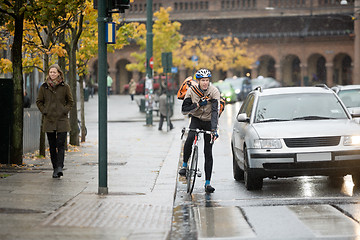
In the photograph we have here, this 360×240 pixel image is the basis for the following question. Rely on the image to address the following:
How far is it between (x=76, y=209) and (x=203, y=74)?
3.22 metres

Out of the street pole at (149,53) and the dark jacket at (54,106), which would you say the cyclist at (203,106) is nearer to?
the dark jacket at (54,106)

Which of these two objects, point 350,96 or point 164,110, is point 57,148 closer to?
point 350,96

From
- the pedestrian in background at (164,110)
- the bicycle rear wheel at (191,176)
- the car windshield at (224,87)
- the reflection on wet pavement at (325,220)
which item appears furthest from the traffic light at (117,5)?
the car windshield at (224,87)

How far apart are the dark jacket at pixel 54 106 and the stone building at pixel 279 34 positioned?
232ft

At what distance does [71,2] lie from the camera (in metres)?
14.8

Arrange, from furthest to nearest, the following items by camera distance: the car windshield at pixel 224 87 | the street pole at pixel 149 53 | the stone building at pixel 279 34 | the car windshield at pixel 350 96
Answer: the stone building at pixel 279 34 → the car windshield at pixel 224 87 → the street pole at pixel 149 53 → the car windshield at pixel 350 96

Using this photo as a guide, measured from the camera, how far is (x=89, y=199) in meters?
10.8

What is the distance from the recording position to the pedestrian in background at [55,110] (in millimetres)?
13312

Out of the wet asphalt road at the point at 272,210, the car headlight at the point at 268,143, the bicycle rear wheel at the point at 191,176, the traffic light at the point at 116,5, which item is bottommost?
the wet asphalt road at the point at 272,210

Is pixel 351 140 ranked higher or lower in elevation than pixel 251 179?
higher

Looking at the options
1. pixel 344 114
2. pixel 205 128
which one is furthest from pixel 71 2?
pixel 344 114

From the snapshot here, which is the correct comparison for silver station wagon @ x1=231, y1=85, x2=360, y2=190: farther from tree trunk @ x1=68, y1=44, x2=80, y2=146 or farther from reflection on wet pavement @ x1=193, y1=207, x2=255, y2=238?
tree trunk @ x1=68, y1=44, x2=80, y2=146

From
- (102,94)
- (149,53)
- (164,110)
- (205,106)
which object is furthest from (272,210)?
(149,53)

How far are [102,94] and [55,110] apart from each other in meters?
2.32
